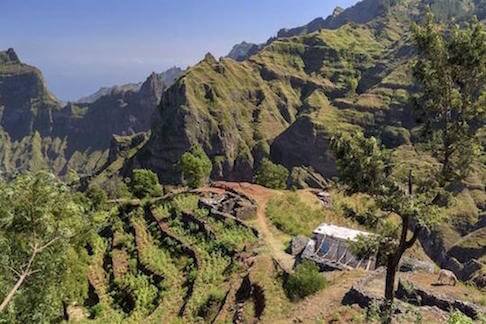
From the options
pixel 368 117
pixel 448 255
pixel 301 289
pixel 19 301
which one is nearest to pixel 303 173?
pixel 368 117

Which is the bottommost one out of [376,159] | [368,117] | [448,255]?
[448,255]

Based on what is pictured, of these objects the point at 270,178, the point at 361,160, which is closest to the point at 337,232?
the point at 361,160

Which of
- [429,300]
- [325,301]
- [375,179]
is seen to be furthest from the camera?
[325,301]

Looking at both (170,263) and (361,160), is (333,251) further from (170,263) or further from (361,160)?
(361,160)

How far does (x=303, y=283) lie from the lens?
1293 inches

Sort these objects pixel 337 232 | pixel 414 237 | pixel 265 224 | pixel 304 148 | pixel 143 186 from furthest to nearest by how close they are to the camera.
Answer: pixel 304 148, pixel 143 186, pixel 265 224, pixel 337 232, pixel 414 237

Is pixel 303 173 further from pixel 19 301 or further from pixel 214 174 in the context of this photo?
pixel 19 301

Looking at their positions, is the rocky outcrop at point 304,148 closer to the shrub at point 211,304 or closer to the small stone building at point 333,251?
the small stone building at point 333,251

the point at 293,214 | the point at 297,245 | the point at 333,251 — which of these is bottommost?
the point at 333,251

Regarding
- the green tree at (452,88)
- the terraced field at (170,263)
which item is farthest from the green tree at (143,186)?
the green tree at (452,88)

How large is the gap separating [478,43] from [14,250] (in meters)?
20.4

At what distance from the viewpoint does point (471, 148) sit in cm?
2039

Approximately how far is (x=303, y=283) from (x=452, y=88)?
16591 mm

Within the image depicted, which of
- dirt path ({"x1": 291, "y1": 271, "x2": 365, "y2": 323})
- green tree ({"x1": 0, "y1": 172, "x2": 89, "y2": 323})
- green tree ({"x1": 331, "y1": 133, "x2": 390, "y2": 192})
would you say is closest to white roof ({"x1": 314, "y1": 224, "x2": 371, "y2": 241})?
dirt path ({"x1": 291, "y1": 271, "x2": 365, "y2": 323})
